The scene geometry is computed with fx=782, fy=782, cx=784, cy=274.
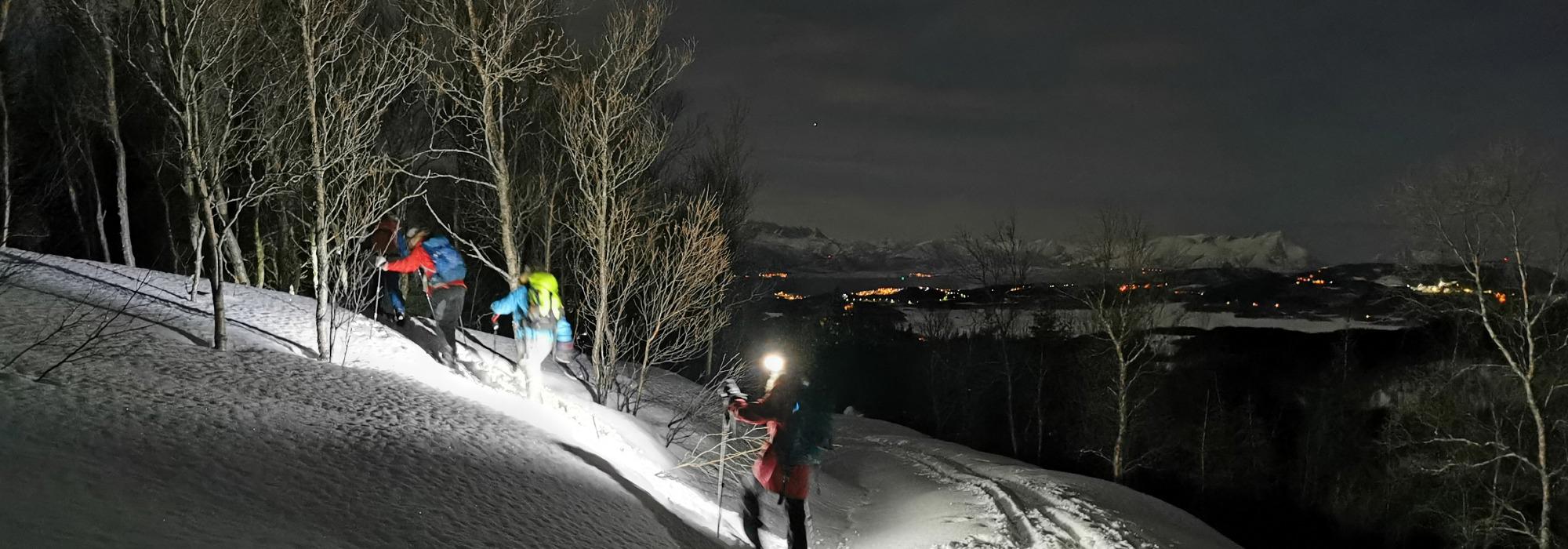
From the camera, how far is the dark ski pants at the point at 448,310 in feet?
35.8

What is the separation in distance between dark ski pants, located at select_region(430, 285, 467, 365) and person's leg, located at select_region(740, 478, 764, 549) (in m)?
5.26

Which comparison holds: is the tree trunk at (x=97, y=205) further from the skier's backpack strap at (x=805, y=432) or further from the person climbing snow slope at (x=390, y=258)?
the skier's backpack strap at (x=805, y=432)

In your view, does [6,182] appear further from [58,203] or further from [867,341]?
[867,341]

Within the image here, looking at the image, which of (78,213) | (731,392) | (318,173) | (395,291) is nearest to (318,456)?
(731,392)

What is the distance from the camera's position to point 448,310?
36.1 feet

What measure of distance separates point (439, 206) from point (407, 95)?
5933 millimetres

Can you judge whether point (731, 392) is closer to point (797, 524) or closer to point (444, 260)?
point (797, 524)

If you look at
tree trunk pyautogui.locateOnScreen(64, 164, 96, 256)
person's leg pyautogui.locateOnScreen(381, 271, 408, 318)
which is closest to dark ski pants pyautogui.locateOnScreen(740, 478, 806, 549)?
person's leg pyautogui.locateOnScreen(381, 271, 408, 318)

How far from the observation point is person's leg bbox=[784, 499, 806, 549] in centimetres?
696

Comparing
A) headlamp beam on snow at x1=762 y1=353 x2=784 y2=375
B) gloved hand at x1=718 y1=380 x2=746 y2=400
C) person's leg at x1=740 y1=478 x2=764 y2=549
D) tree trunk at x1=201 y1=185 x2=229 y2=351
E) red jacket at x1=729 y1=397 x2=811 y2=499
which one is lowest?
person's leg at x1=740 y1=478 x2=764 y2=549

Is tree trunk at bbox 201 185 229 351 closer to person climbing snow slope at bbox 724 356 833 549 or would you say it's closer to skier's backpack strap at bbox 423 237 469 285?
skier's backpack strap at bbox 423 237 469 285

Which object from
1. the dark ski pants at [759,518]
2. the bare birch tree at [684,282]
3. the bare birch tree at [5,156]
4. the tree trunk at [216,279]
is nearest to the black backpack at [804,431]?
the dark ski pants at [759,518]

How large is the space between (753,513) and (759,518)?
11 centimetres

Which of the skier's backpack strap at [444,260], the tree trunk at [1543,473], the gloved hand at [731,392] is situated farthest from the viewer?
the tree trunk at [1543,473]
